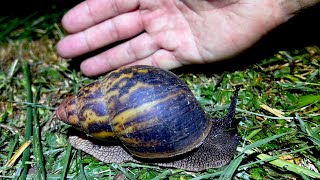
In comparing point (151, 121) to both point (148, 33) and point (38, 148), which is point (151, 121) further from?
point (148, 33)

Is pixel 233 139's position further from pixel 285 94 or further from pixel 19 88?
pixel 19 88

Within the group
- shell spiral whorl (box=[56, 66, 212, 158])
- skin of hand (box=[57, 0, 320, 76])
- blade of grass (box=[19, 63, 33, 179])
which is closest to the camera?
shell spiral whorl (box=[56, 66, 212, 158])

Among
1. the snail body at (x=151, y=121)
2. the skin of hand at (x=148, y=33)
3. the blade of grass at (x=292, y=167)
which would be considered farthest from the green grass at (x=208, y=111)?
the skin of hand at (x=148, y=33)

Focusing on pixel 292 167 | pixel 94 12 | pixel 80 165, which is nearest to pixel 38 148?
pixel 80 165

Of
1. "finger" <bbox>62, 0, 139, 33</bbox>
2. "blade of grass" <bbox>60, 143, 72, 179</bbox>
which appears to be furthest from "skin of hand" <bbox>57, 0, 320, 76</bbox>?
"blade of grass" <bbox>60, 143, 72, 179</bbox>

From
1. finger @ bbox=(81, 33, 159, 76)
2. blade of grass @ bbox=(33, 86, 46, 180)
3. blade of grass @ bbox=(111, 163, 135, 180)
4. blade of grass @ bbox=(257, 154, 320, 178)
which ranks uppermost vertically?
finger @ bbox=(81, 33, 159, 76)

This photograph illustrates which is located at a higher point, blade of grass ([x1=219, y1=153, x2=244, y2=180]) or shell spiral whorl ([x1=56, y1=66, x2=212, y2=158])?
shell spiral whorl ([x1=56, y1=66, x2=212, y2=158])

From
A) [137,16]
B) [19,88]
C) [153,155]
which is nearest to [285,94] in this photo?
[153,155]

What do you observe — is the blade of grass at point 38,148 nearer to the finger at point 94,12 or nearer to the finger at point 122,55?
the finger at point 122,55

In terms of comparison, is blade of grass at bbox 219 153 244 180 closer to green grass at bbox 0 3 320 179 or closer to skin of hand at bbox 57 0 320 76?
green grass at bbox 0 3 320 179
